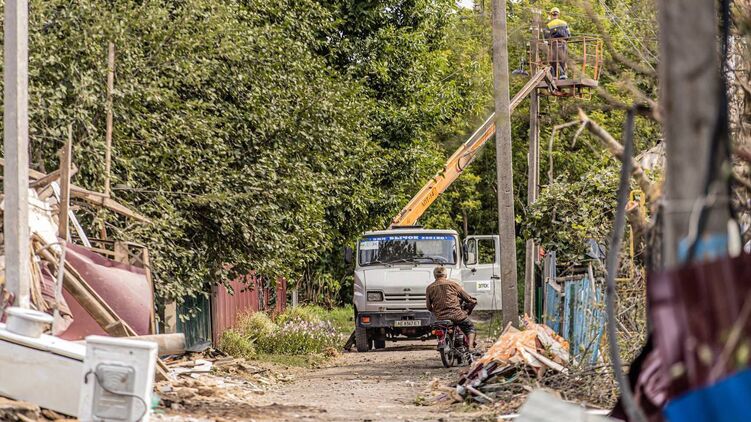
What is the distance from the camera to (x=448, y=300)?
20.0 meters

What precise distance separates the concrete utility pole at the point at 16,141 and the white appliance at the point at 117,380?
2856 mm

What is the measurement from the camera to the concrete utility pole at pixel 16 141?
12.1 m

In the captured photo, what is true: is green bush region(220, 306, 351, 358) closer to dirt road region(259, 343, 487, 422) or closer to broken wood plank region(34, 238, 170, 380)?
dirt road region(259, 343, 487, 422)

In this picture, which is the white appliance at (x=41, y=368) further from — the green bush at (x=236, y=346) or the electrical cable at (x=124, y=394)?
the green bush at (x=236, y=346)

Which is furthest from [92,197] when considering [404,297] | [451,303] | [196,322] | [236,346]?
[404,297]

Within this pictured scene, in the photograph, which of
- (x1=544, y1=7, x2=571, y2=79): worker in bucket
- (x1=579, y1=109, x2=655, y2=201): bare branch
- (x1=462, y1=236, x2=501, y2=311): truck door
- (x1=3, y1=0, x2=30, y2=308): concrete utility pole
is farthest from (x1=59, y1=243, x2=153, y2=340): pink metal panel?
(x1=544, y1=7, x2=571, y2=79): worker in bucket

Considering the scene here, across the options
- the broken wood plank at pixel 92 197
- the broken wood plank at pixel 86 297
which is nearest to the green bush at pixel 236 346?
the broken wood plank at pixel 92 197

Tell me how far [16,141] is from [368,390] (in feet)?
22.4

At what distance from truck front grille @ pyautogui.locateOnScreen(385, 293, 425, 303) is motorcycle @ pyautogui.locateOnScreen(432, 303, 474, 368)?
14.8 feet

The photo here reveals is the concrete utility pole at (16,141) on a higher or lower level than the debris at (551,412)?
higher

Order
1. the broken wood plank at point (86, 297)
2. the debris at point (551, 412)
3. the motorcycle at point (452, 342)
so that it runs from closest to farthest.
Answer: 1. the debris at point (551, 412)
2. the broken wood plank at point (86, 297)
3. the motorcycle at point (452, 342)

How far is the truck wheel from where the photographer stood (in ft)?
85.0

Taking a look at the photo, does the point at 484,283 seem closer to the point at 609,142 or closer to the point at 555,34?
the point at 555,34

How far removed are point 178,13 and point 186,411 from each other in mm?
8452
